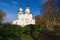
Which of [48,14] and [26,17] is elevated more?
[26,17]

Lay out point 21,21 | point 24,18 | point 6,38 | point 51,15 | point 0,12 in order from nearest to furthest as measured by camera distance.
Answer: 1. point 6,38
2. point 51,15
3. point 0,12
4. point 21,21
5. point 24,18

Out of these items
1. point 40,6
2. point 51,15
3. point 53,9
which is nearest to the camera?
point 53,9

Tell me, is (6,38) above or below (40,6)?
below

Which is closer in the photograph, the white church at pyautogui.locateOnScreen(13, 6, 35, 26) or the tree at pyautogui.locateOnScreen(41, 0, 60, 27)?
the tree at pyautogui.locateOnScreen(41, 0, 60, 27)

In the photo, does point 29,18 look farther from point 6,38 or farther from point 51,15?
point 6,38

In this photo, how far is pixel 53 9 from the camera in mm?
38719

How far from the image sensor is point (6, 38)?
10.4m

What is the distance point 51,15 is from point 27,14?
153 ft

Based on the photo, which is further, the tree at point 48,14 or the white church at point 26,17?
the white church at point 26,17

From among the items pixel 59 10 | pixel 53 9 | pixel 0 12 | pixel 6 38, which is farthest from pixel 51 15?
pixel 0 12

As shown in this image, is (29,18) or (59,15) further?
(29,18)

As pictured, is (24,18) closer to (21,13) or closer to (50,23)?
(21,13)

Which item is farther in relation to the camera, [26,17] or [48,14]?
[26,17]

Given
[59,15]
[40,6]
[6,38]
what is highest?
[40,6]
